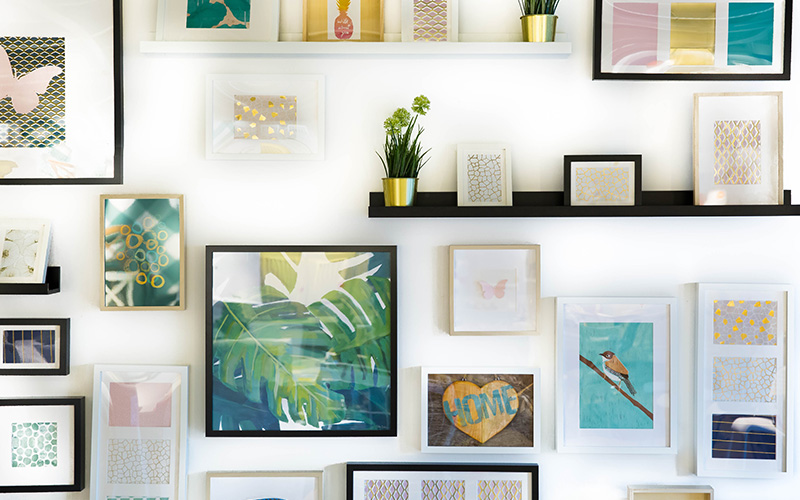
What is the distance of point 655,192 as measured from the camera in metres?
1.50

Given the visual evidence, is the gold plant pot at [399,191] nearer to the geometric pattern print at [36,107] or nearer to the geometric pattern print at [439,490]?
the geometric pattern print at [439,490]

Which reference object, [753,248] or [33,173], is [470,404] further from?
[33,173]

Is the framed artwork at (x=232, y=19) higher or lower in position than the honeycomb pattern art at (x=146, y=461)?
higher

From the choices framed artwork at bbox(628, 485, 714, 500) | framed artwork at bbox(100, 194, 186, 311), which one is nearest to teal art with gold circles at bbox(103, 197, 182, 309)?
framed artwork at bbox(100, 194, 186, 311)

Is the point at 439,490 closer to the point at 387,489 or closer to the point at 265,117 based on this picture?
the point at 387,489

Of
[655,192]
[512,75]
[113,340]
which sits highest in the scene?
[512,75]

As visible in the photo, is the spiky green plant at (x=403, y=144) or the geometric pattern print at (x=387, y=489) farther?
the geometric pattern print at (x=387, y=489)

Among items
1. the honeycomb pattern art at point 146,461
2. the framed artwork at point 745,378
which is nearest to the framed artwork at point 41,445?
the honeycomb pattern art at point 146,461

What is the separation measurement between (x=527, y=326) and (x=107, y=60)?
3.97 feet

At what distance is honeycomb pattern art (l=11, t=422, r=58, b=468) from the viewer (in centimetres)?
151

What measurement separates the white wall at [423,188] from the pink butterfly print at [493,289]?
0.10m

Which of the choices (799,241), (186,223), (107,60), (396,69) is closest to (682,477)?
(799,241)

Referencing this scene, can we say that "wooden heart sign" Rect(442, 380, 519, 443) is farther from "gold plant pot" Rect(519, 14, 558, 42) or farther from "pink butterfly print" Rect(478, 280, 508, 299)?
"gold plant pot" Rect(519, 14, 558, 42)

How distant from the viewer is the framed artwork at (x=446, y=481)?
59.9 inches
